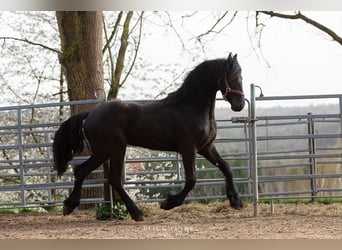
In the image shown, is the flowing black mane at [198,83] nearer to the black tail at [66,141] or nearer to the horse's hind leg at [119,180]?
the horse's hind leg at [119,180]

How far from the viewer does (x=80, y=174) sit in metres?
5.38

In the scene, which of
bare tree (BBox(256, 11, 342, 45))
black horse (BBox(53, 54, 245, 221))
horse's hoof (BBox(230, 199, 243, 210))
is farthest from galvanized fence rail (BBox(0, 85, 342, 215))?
bare tree (BBox(256, 11, 342, 45))

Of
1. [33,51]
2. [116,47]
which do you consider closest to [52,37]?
[33,51]

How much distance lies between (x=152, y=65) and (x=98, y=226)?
4.64m

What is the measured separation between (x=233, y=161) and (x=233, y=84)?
2.68 metres

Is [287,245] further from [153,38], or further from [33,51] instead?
[33,51]

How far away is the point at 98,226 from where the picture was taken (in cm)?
508

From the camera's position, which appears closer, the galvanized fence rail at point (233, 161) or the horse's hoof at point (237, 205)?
the horse's hoof at point (237, 205)

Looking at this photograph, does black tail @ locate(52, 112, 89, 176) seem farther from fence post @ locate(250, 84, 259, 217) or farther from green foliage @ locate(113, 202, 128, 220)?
fence post @ locate(250, 84, 259, 217)

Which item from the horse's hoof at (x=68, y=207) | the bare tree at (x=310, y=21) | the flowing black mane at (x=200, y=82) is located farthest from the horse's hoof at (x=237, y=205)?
the bare tree at (x=310, y=21)

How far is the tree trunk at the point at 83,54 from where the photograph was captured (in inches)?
252

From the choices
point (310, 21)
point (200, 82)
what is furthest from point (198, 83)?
point (310, 21)

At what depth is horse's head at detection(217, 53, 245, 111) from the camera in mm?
5109

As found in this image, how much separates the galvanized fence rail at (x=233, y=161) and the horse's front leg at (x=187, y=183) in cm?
43
